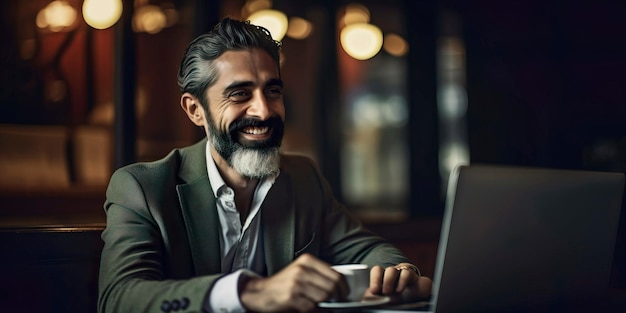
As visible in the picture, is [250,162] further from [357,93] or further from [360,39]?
[357,93]

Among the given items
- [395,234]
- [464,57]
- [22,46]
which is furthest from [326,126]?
[22,46]

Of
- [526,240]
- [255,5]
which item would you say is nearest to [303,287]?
[526,240]

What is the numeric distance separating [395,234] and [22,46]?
2469 millimetres

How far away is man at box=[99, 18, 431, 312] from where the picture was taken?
6.22 ft

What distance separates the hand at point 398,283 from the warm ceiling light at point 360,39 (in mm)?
4827

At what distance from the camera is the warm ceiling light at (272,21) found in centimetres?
626

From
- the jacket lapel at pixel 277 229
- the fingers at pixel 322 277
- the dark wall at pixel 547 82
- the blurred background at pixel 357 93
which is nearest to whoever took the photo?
the fingers at pixel 322 277

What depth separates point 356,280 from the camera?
1.58 m

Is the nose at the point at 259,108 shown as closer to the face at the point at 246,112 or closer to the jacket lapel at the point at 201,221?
the face at the point at 246,112

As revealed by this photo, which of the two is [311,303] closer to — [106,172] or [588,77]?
Result: [106,172]

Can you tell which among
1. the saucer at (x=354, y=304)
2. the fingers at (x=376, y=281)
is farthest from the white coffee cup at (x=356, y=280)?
the fingers at (x=376, y=281)

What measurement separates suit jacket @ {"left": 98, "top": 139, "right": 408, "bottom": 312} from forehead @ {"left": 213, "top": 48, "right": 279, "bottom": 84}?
0.22 m

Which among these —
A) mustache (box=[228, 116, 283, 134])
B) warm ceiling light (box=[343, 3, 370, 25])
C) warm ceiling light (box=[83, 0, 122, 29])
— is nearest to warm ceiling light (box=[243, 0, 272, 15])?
warm ceiling light (box=[343, 3, 370, 25])

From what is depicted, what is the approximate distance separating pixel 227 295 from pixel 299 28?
543 centimetres
